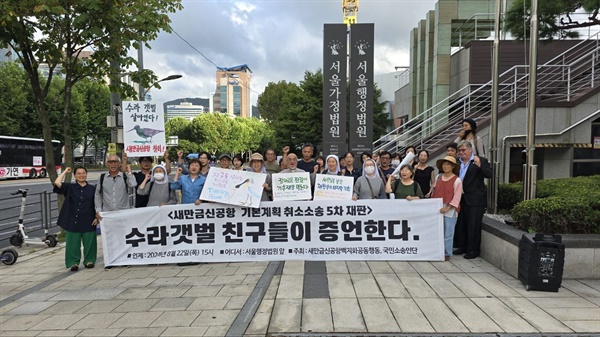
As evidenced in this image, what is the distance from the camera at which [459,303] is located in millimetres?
4621

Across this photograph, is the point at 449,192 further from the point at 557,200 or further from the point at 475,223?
the point at 557,200

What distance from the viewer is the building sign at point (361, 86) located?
14.6 metres

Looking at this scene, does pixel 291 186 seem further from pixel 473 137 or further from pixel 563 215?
pixel 563 215

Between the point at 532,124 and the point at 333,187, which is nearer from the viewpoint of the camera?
the point at 333,187

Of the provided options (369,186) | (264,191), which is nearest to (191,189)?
(264,191)

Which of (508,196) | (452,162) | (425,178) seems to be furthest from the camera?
(508,196)

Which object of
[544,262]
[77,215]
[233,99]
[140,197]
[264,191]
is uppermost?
[233,99]

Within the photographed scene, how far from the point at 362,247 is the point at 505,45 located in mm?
15305

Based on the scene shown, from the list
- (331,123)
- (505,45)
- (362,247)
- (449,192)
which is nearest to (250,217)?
(362,247)

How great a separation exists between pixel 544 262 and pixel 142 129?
6912mm

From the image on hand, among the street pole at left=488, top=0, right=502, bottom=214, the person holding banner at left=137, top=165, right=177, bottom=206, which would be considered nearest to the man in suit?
the street pole at left=488, top=0, right=502, bottom=214

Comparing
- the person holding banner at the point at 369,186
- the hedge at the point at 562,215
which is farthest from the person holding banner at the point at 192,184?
the hedge at the point at 562,215

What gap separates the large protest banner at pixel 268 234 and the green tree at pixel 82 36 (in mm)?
2796

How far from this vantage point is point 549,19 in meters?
8.08
